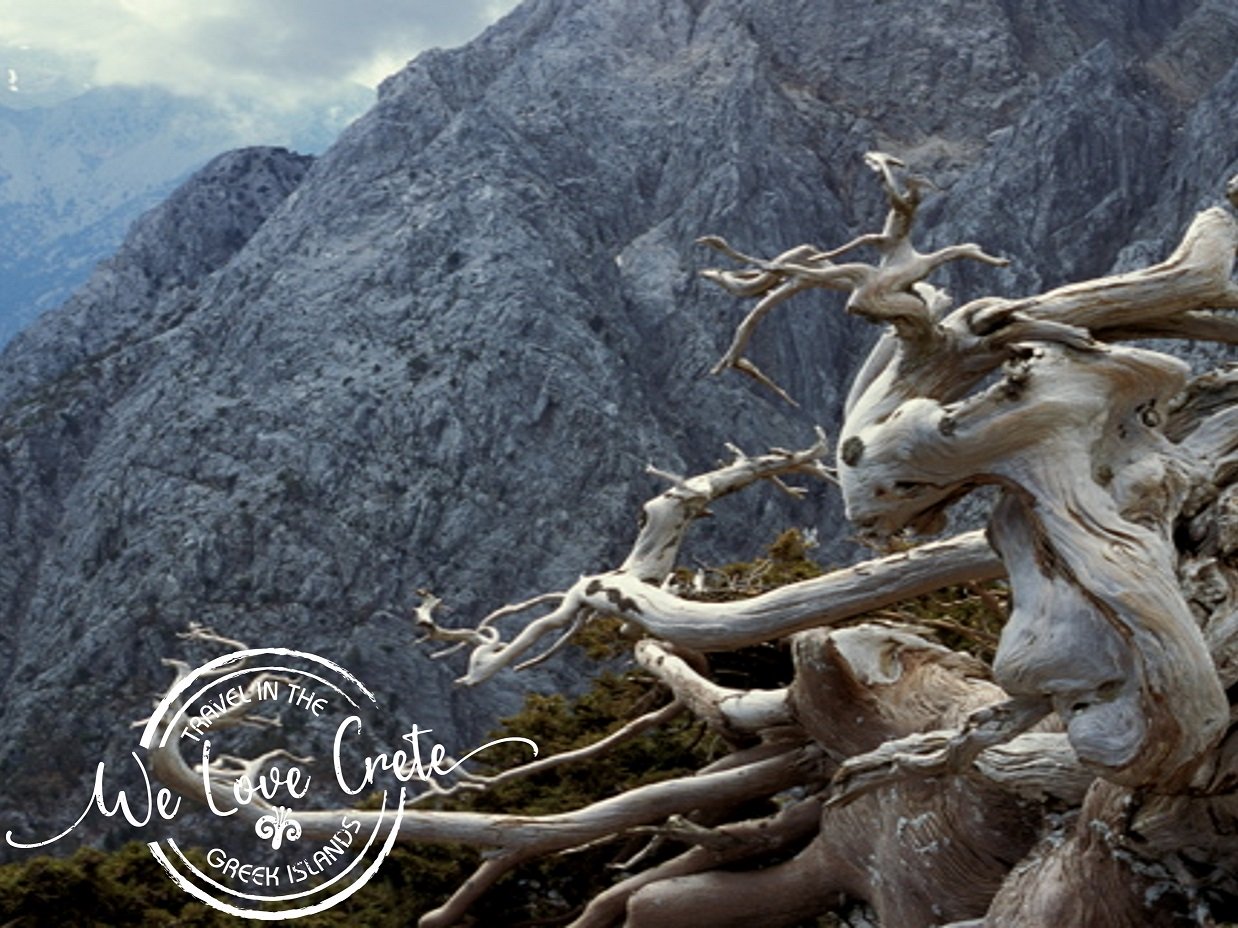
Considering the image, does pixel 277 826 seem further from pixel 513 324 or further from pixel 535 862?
pixel 513 324

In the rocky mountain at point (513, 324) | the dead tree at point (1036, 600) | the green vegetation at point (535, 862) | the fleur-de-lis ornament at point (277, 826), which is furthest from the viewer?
the rocky mountain at point (513, 324)

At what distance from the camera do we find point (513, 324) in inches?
2229

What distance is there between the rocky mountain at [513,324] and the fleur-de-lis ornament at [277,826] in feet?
136

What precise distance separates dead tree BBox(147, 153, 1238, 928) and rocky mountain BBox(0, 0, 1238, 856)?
140 ft

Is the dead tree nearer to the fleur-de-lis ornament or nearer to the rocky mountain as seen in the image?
the fleur-de-lis ornament

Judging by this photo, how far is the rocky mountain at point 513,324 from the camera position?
171 ft

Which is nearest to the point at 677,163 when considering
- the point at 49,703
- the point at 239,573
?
the point at 239,573

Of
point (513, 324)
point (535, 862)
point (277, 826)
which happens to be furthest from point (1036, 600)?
point (513, 324)

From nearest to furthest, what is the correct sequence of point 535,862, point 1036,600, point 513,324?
point 1036,600 → point 535,862 → point 513,324

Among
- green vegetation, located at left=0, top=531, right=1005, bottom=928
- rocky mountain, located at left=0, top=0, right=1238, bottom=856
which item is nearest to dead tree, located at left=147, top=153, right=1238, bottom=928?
green vegetation, located at left=0, top=531, right=1005, bottom=928

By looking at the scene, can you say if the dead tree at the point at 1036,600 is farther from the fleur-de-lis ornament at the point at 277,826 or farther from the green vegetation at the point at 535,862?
the green vegetation at the point at 535,862

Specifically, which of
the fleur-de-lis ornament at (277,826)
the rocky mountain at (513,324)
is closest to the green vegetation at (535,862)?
the fleur-de-lis ornament at (277,826)

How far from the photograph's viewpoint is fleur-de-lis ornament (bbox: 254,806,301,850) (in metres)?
6.87

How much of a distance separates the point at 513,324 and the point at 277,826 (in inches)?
1985
